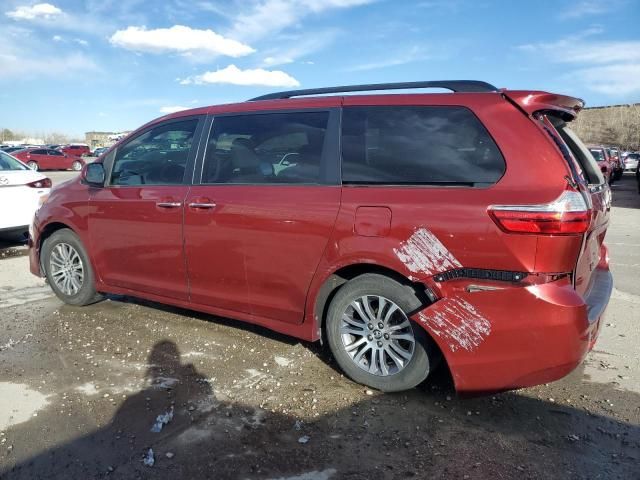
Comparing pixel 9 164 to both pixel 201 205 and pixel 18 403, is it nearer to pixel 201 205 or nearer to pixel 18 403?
pixel 201 205

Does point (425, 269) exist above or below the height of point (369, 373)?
above

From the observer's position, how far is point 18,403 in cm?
326

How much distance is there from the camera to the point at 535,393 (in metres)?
3.41

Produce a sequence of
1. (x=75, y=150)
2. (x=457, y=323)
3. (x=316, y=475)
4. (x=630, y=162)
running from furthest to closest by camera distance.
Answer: (x=75, y=150) < (x=630, y=162) < (x=457, y=323) < (x=316, y=475)

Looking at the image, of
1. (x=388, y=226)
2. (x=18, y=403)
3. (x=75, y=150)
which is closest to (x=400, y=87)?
(x=388, y=226)

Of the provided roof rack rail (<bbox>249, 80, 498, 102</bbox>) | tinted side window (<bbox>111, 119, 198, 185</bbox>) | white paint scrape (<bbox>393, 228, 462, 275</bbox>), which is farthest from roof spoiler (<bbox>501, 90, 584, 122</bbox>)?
tinted side window (<bbox>111, 119, 198, 185</bbox>)

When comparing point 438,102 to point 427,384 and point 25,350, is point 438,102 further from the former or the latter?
point 25,350

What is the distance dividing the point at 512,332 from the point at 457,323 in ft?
0.97

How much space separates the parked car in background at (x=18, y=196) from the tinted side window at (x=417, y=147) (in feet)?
19.4

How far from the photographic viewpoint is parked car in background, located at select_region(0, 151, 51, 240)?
7387mm

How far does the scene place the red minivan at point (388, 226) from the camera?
110 inches

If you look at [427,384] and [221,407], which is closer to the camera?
[221,407]

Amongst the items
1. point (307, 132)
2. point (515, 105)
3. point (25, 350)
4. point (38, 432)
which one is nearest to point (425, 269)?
point (515, 105)

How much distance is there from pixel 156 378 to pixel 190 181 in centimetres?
149
